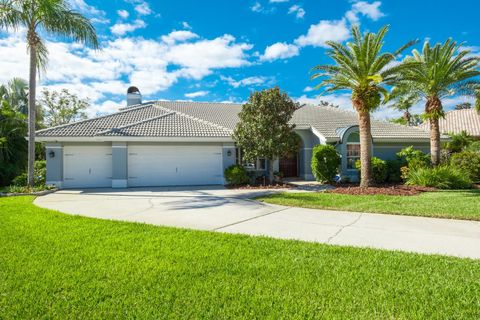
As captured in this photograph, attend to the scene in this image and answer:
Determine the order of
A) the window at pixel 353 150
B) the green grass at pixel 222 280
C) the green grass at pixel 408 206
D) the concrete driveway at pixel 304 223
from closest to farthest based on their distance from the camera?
the green grass at pixel 222 280, the concrete driveway at pixel 304 223, the green grass at pixel 408 206, the window at pixel 353 150

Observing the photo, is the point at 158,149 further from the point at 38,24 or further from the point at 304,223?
the point at 304,223

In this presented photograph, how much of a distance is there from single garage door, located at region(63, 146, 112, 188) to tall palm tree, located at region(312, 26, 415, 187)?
1300 centimetres

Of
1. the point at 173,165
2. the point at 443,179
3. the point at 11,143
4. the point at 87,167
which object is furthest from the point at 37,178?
the point at 443,179

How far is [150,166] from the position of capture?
16.5 m

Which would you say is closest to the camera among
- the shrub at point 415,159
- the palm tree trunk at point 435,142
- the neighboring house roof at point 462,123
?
the shrub at point 415,159

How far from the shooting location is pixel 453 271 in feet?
13.1

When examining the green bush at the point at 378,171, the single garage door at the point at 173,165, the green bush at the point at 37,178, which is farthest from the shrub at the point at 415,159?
the green bush at the point at 37,178

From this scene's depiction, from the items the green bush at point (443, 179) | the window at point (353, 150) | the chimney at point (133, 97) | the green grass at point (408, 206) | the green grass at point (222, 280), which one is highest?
the chimney at point (133, 97)

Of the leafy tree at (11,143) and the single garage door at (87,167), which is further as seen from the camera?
the leafy tree at (11,143)

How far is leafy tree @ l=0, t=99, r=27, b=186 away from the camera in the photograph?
1755cm

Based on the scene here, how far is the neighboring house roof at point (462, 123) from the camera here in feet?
103

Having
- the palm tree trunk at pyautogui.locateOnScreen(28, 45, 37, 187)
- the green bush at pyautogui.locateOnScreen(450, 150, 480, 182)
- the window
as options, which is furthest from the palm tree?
the green bush at pyautogui.locateOnScreen(450, 150, 480, 182)

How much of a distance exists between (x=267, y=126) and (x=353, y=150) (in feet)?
22.4

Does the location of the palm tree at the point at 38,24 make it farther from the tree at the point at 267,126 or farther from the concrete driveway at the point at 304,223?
the tree at the point at 267,126
